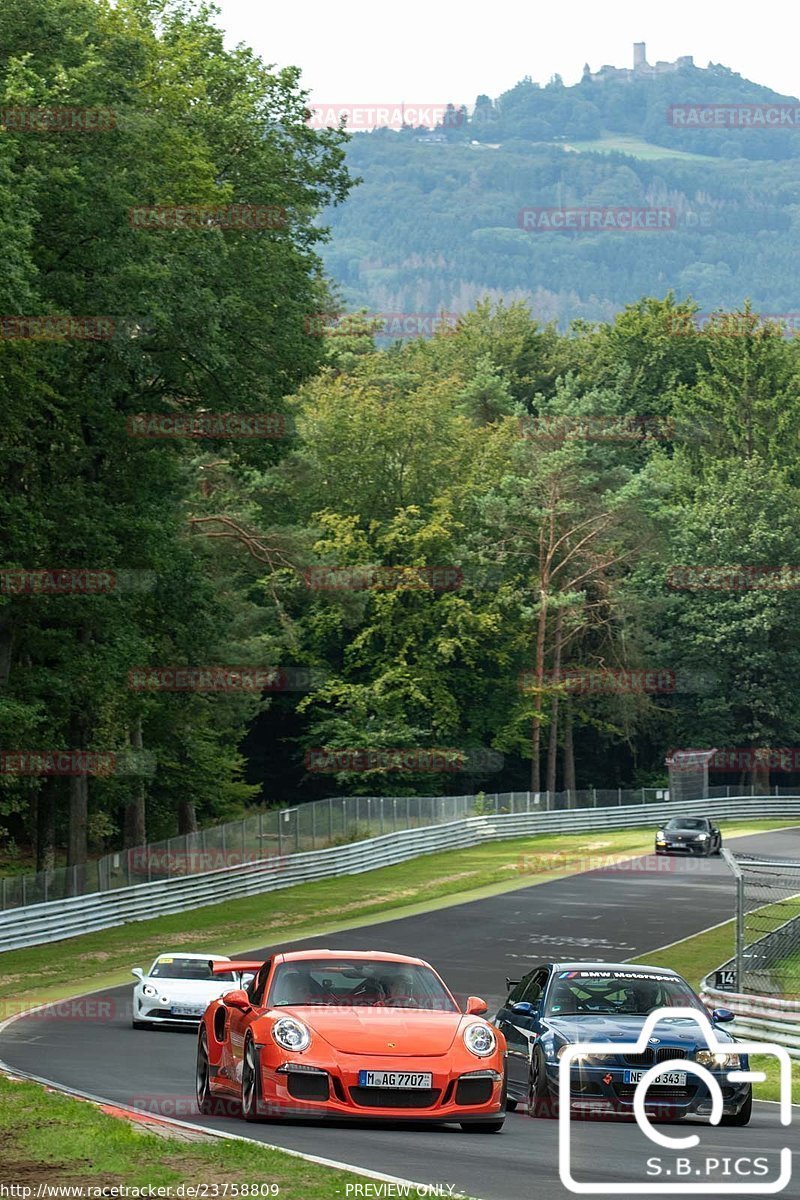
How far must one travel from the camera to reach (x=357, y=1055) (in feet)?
39.0

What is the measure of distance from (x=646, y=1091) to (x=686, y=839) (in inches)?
1769

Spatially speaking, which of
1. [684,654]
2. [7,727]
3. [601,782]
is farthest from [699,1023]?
[601,782]

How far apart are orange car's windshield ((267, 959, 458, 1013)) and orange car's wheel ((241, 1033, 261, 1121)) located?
0.53 meters

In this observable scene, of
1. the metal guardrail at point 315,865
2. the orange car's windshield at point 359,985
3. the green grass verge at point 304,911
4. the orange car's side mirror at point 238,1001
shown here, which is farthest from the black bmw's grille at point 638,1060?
the metal guardrail at point 315,865

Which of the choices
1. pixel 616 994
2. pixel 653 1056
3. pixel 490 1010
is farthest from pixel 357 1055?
pixel 490 1010

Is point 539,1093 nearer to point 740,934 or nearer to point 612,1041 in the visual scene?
point 612,1041

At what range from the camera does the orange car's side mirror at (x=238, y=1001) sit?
42.7ft

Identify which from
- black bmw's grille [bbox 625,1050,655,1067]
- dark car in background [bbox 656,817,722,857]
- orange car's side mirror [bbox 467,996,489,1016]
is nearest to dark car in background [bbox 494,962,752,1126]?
A: black bmw's grille [bbox 625,1050,655,1067]

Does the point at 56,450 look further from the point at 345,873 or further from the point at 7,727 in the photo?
the point at 345,873

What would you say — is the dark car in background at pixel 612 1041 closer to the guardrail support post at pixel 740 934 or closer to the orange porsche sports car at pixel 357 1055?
the orange porsche sports car at pixel 357 1055

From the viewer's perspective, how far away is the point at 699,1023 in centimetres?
1421

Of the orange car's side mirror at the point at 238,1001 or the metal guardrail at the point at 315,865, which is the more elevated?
the orange car's side mirror at the point at 238,1001

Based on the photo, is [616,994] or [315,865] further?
[315,865]

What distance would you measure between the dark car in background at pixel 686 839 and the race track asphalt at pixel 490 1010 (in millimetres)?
4973
